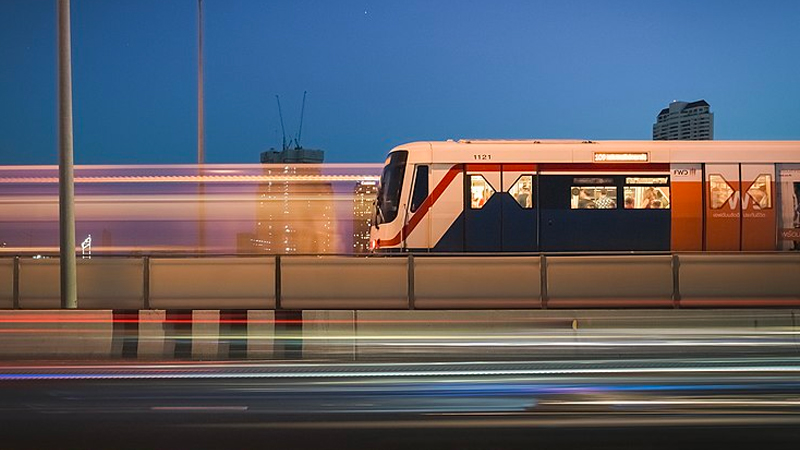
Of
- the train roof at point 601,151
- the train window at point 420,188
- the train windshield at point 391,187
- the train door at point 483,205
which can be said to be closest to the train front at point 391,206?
the train windshield at point 391,187

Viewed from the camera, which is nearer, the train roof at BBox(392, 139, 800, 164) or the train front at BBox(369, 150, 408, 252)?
the train roof at BBox(392, 139, 800, 164)

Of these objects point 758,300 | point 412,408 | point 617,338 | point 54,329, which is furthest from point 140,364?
point 758,300

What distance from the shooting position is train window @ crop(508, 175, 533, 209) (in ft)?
67.4

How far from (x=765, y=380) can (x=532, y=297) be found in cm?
742

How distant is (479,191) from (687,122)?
663 inches

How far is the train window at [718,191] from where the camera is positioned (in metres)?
20.6

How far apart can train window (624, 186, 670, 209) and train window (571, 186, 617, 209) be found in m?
0.37

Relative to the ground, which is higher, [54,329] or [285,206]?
[285,206]

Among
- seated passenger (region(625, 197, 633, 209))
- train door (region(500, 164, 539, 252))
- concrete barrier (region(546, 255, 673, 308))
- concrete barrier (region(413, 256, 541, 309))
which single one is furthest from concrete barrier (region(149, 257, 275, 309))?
seated passenger (region(625, 197, 633, 209))

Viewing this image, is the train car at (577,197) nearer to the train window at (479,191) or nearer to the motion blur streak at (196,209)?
the train window at (479,191)

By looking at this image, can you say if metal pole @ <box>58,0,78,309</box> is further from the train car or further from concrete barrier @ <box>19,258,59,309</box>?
the train car

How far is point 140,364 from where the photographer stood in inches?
446

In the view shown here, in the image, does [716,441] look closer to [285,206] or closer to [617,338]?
[617,338]

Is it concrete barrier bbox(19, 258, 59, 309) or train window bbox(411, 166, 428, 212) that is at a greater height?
train window bbox(411, 166, 428, 212)
